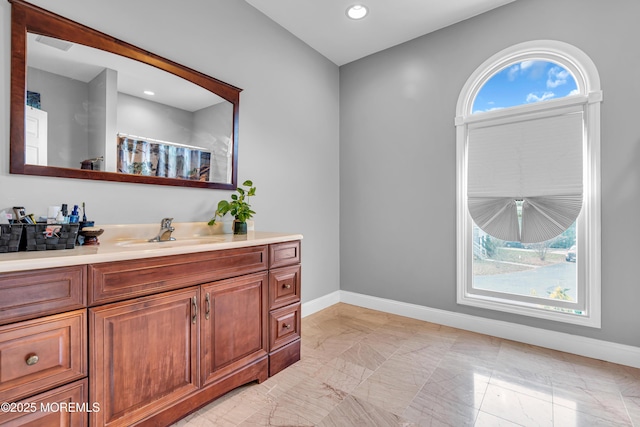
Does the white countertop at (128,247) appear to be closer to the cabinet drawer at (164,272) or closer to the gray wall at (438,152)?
the cabinet drawer at (164,272)

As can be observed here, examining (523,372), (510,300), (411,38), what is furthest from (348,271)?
(411,38)

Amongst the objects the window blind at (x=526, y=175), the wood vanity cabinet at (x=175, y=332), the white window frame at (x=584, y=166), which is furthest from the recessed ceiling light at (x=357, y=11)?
the wood vanity cabinet at (x=175, y=332)

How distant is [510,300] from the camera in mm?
2613

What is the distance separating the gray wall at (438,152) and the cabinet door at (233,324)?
173 centimetres

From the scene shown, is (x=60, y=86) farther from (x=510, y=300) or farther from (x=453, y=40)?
(x=510, y=300)

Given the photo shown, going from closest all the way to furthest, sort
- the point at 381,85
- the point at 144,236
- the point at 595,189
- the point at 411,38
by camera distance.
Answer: the point at 144,236 < the point at 595,189 < the point at 411,38 < the point at 381,85

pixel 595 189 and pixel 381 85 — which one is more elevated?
Answer: pixel 381 85

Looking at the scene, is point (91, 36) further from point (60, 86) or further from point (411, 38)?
point (411, 38)

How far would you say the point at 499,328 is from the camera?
8.54 feet

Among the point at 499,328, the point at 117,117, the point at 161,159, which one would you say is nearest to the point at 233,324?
the point at 161,159

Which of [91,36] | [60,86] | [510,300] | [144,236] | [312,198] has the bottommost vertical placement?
[510,300]

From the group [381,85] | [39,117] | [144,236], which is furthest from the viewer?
[381,85]

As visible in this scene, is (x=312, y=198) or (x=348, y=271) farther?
(x=348, y=271)

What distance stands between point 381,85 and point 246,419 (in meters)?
3.16
